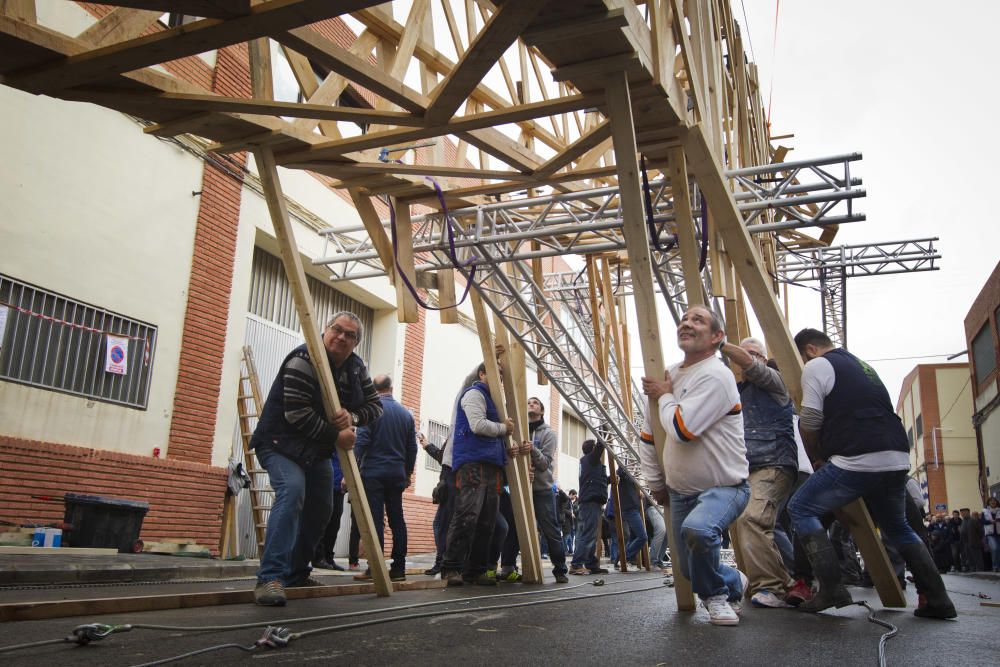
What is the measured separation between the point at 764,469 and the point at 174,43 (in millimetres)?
4346

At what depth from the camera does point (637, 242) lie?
16.1 ft

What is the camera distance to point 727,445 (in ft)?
14.5

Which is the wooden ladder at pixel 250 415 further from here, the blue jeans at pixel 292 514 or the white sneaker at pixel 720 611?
the white sneaker at pixel 720 611

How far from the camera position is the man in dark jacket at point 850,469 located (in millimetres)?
4910

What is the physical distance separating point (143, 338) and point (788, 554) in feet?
25.9

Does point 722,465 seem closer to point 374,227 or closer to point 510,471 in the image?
point 510,471

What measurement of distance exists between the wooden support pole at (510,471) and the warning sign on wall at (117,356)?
478 cm

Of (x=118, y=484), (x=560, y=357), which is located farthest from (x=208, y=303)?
(x=560, y=357)

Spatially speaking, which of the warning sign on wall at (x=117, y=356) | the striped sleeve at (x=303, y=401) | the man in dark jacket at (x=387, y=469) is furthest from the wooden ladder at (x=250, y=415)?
the striped sleeve at (x=303, y=401)

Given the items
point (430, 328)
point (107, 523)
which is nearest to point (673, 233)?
point (107, 523)

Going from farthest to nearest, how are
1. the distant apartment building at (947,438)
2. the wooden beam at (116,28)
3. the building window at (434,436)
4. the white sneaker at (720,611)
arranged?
1. the distant apartment building at (947,438)
2. the building window at (434,436)
3. the wooden beam at (116,28)
4. the white sneaker at (720,611)

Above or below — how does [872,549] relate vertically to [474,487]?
below

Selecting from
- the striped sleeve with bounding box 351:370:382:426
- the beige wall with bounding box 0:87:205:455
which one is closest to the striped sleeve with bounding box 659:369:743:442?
the striped sleeve with bounding box 351:370:382:426

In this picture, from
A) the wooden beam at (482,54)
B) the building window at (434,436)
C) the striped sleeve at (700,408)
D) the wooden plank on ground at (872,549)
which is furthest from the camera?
the building window at (434,436)
